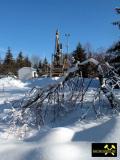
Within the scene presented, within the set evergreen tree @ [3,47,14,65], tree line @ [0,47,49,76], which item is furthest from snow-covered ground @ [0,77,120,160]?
evergreen tree @ [3,47,14,65]

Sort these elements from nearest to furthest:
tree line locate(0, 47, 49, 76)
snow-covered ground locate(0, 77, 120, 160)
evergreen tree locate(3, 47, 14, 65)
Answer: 1. snow-covered ground locate(0, 77, 120, 160)
2. tree line locate(0, 47, 49, 76)
3. evergreen tree locate(3, 47, 14, 65)

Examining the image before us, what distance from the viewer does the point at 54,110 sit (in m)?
8.35

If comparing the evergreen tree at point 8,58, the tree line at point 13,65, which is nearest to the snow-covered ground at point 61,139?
the tree line at point 13,65

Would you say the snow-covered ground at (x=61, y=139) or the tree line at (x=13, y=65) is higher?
the tree line at (x=13, y=65)

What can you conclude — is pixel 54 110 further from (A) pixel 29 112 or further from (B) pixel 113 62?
(B) pixel 113 62

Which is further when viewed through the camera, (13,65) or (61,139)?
(13,65)

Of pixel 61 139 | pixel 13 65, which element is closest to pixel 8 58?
pixel 13 65

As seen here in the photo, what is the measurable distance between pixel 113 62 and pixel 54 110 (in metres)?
13.7

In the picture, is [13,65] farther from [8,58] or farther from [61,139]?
[61,139]

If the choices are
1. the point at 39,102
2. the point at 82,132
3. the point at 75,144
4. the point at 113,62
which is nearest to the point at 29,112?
the point at 39,102

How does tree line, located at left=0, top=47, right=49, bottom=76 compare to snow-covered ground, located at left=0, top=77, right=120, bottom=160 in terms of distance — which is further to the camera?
tree line, located at left=0, top=47, right=49, bottom=76

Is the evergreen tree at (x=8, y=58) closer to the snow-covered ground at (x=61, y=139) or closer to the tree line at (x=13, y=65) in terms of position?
the tree line at (x=13, y=65)

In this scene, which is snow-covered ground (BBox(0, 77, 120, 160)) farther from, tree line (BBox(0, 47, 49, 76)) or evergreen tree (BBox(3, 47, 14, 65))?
evergreen tree (BBox(3, 47, 14, 65))

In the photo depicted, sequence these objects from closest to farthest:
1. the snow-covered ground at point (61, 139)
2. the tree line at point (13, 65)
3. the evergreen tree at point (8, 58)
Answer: the snow-covered ground at point (61, 139) < the tree line at point (13, 65) < the evergreen tree at point (8, 58)
